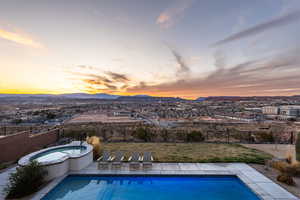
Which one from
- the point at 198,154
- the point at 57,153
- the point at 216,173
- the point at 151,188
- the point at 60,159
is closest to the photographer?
the point at 151,188

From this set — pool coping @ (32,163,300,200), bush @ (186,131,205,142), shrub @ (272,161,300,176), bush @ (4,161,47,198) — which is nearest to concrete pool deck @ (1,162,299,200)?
pool coping @ (32,163,300,200)

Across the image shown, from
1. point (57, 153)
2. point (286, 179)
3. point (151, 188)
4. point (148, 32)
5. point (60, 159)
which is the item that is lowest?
point (151, 188)

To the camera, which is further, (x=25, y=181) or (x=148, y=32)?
(x=148, y=32)

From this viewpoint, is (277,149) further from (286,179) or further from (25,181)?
(25,181)

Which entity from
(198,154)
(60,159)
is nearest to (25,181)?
(60,159)

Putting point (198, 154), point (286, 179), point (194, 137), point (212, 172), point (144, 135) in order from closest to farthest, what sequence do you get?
point (286, 179) → point (212, 172) → point (198, 154) → point (194, 137) → point (144, 135)

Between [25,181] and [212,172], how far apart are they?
8.00m

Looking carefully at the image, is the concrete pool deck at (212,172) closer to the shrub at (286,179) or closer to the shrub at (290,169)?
the shrub at (286,179)

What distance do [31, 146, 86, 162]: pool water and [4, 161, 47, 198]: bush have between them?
1.49 metres

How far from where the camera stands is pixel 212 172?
731 cm

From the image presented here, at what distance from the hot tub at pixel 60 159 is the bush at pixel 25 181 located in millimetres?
507

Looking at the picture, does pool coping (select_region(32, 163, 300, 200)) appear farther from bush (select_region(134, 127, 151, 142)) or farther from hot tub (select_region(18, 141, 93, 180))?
bush (select_region(134, 127, 151, 142))

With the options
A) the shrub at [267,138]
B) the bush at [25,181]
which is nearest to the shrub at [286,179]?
the shrub at [267,138]

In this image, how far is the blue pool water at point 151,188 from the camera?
588cm
